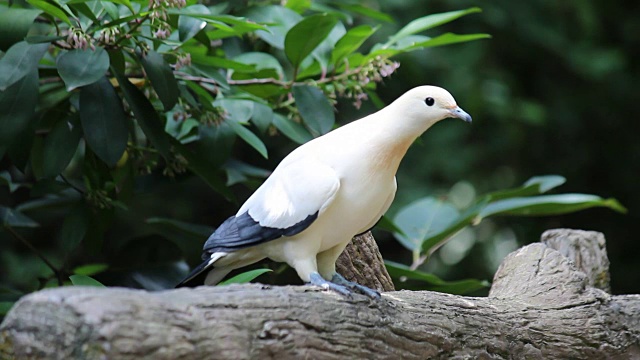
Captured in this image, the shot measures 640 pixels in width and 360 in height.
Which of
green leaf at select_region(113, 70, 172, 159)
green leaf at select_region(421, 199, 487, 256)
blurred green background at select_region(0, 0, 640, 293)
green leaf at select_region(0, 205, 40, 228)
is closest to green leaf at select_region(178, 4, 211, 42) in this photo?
green leaf at select_region(113, 70, 172, 159)

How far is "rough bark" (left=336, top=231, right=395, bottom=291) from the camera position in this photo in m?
2.16

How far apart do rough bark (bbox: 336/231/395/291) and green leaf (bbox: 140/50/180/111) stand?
568 mm

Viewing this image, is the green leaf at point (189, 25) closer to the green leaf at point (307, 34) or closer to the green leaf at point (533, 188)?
the green leaf at point (307, 34)

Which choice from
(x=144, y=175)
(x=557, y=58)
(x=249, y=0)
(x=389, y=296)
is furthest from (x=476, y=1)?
(x=389, y=296)

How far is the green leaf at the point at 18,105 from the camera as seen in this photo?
1940 mm

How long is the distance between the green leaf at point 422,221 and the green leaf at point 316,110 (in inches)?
22.7

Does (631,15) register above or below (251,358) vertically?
below

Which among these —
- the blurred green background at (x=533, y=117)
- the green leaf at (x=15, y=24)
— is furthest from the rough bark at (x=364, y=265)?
the blurred green background at (x=533, y=117)

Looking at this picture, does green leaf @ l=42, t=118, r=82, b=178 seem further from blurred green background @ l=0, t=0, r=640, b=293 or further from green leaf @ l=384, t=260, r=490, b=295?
blurred green background @ l=0, t=0, r=640, b=293

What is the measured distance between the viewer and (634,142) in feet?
15.9

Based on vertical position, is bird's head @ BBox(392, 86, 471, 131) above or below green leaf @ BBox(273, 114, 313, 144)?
above

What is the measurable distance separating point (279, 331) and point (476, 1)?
9.98ft

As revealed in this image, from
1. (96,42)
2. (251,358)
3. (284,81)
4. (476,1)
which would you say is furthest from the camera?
(476,1)

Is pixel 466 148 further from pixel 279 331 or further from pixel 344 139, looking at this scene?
pixel 279 331
